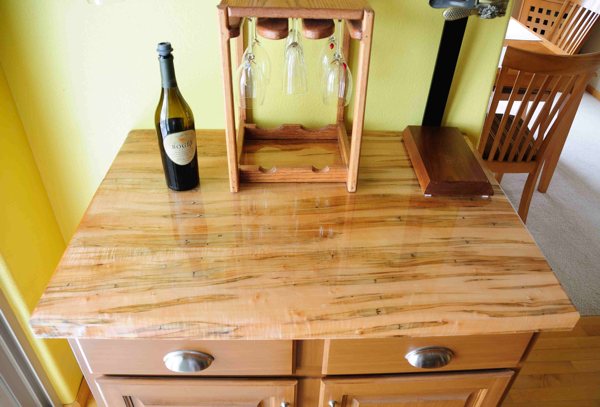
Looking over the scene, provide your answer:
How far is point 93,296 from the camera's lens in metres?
0.79

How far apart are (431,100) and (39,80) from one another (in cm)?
102

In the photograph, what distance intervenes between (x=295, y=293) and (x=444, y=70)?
72 centimetres

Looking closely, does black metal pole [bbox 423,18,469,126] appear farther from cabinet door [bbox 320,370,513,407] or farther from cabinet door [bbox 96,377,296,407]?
cabinet door [bbox 96,377,296,407]

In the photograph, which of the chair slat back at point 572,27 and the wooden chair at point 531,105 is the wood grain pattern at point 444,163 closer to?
the wooden chair at point 531,105

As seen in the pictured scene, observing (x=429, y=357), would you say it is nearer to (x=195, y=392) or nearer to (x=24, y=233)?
(x=195, y=392)

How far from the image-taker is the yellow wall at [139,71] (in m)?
1.10

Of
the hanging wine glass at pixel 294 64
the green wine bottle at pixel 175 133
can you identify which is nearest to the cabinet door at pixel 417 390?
the green wine bottle at pixel 175 133

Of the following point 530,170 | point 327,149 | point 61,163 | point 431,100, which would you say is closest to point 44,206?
point 61,163

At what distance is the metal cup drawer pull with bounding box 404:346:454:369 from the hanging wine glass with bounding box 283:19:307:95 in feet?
2.07

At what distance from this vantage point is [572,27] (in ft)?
11.2

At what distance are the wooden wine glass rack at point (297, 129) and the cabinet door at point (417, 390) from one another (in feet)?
1.39

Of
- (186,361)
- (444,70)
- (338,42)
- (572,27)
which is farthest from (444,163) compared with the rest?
(572,27)

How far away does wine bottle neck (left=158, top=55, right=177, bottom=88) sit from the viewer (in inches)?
34.7

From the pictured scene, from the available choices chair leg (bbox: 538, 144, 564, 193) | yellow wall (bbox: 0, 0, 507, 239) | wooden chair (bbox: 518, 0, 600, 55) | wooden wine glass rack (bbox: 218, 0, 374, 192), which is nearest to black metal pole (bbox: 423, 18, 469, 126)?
yellow wall (bbox: 0, 0, 507, 239)
